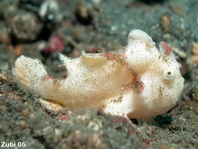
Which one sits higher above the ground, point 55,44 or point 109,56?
point 109,56

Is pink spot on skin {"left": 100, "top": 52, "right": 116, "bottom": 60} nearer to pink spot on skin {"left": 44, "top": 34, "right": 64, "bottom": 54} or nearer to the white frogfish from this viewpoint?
the white frogfish

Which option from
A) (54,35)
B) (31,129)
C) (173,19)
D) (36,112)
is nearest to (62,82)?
(36,112)

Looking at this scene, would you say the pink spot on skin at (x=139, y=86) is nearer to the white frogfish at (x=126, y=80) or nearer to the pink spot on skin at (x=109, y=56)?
the white frogfish at (x=126, y=80)

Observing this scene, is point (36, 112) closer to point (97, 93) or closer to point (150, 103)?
point (97, 93)

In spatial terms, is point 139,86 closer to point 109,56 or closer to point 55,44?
point 109,56

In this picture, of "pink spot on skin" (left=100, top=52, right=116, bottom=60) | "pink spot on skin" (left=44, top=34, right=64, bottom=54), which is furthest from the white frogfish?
"pink spot on skin" (left=44, top=34, right=64, bottom=54)

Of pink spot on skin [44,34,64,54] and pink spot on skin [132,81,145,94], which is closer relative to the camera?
pink spot on skin [132,81,145,94]

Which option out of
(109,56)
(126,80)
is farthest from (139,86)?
(109,56)
